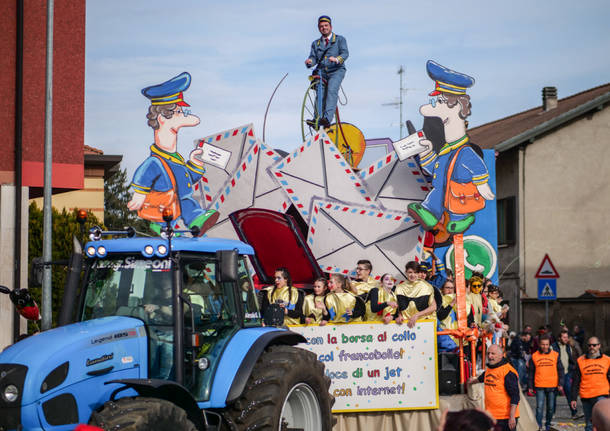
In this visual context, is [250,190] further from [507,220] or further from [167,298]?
[507,220]

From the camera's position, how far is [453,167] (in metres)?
14.3

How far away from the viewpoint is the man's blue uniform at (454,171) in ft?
46.8

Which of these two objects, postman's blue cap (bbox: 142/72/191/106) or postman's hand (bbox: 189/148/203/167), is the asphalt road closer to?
postman's hand (bbox: 189/148/203/167)

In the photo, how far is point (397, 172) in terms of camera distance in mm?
15109

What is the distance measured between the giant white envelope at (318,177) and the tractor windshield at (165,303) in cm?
741

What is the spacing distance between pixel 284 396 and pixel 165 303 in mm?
1366

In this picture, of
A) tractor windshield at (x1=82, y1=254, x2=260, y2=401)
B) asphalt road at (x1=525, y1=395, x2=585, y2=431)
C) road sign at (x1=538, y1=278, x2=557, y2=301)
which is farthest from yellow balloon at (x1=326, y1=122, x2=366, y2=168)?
tractor windshield at (x1=82, y1=254, x2=260, y2=401)

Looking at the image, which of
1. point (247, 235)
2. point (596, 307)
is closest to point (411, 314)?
point (247, 235)

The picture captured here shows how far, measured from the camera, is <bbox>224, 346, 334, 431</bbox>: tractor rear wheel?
298 inches

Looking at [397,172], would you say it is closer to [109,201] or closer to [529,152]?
[529,152]

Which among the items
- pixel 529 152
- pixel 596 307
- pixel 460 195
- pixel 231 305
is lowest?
pixel 596 307

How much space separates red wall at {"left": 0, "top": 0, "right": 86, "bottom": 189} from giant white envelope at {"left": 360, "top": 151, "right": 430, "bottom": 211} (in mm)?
5844

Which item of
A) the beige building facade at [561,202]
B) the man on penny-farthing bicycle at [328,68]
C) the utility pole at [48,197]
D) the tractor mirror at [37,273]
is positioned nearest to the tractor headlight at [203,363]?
the tractor mirror at [37,273]

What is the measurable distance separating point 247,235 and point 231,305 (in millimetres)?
7630
